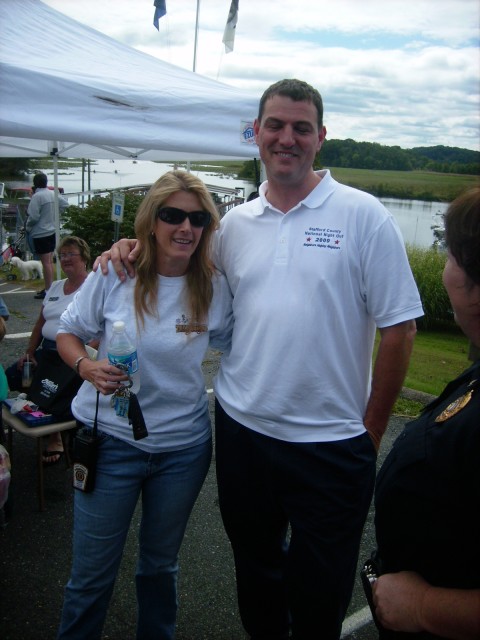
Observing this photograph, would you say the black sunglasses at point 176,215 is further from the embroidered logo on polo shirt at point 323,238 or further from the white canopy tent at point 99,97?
the white canopy tent at point 99,97

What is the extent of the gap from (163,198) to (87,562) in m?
1.36

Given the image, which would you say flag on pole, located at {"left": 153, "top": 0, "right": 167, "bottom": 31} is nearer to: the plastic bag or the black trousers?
the plastic bag

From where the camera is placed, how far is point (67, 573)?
277 centimetres

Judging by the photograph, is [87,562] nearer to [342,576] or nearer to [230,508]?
[230,508]

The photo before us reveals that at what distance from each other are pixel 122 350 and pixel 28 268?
9260 mm

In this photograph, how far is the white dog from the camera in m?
10.2

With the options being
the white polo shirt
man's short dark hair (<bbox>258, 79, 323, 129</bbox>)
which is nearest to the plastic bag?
the white polo shirt

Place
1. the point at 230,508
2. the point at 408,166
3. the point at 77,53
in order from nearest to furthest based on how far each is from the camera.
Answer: the point at 230,508, the point at 77,53, the point at 408,166

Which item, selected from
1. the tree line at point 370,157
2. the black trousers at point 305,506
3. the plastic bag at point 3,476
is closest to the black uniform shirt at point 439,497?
the black trousers at point 305,506

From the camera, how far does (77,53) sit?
4559mm

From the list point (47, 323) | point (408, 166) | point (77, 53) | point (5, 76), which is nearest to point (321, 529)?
point (47, 323)

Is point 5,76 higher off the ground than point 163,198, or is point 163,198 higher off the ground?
point 5,76

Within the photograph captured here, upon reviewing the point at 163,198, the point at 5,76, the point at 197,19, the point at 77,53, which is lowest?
the point at 163,198

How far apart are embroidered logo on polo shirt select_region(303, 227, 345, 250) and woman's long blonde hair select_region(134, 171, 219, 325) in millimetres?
410
